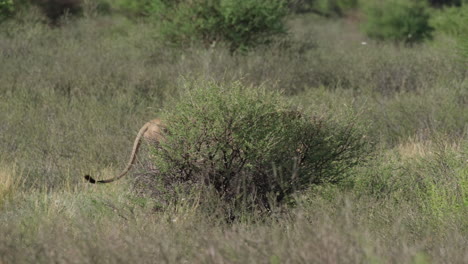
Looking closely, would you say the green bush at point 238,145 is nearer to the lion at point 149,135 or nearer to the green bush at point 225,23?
the lion at point 149,135

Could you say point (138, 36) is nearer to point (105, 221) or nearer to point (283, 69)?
point (283, 69)

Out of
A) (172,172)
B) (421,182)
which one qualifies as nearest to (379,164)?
(421,182)

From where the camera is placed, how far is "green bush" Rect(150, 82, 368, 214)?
6.39m

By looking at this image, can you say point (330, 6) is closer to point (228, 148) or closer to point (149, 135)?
point (149, 135)

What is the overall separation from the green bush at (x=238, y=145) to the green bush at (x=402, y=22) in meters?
20.1

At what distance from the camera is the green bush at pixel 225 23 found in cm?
1706

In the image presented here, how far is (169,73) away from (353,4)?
29251 mm

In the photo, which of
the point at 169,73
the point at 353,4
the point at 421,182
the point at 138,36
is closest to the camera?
the point at 421,182

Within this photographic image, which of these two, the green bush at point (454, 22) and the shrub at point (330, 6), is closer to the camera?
the green bush at point (454, 22)

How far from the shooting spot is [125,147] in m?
10.0

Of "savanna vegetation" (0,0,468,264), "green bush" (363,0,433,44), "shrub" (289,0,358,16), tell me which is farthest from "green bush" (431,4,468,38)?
"shrub" (289,0,358,16)

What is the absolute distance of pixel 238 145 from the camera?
21.2 feet

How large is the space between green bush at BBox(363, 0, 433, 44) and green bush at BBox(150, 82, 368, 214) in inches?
793


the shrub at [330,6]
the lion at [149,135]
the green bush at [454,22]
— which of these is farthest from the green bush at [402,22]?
the lion at [149,135]
